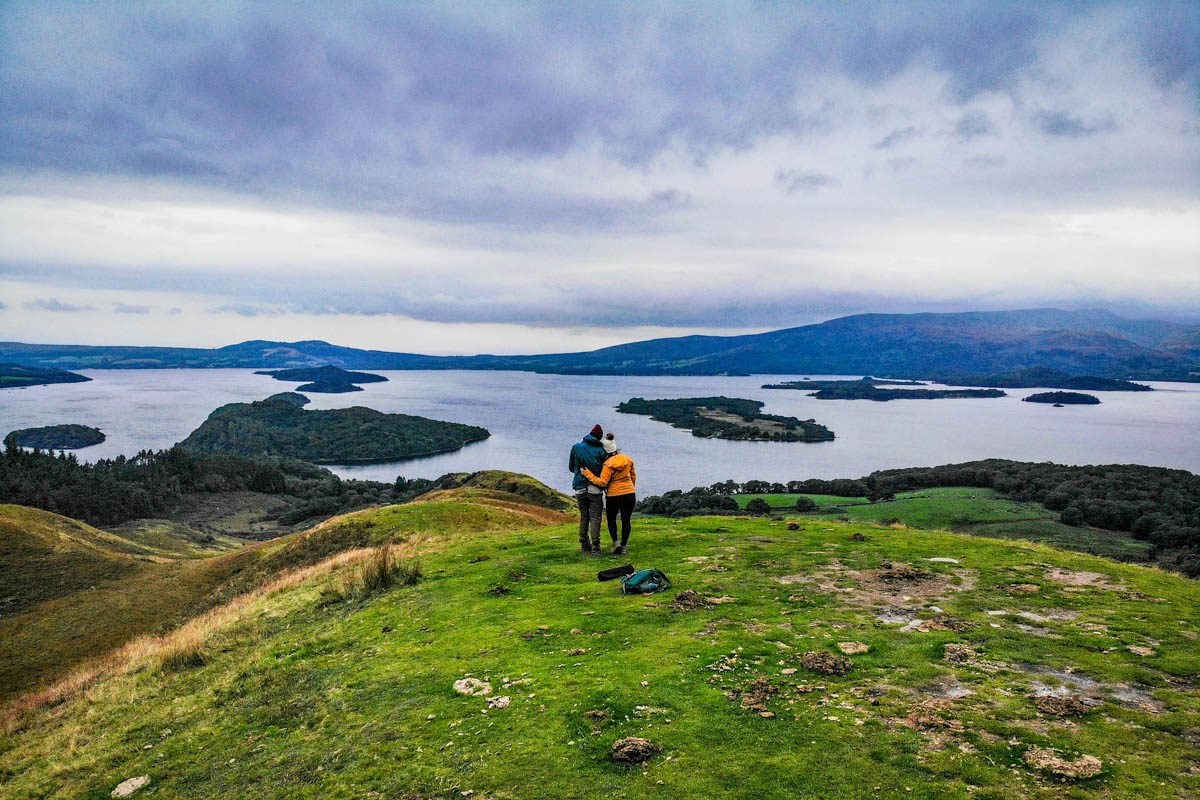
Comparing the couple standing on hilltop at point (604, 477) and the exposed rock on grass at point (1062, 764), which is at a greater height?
the couple standing on hilltop at point (604, 477)

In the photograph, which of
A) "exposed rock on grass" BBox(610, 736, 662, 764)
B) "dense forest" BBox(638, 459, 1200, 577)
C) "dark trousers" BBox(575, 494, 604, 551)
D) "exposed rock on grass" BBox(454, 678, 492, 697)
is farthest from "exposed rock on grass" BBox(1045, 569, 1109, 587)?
"dense forest" BBox(638, 459, 1200, 577)

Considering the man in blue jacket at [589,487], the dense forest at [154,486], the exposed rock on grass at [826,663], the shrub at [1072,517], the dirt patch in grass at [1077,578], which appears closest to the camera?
the exposed rock on grass at [826,663]

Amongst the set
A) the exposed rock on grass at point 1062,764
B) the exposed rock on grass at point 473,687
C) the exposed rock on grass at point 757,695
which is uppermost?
the exposed rock on grass at point 1062,764

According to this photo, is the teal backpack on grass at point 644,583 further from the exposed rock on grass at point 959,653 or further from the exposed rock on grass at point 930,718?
the exposed rock on grass at point 930,718

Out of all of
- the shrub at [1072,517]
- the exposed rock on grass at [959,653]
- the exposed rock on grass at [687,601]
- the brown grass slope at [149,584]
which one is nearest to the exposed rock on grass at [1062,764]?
the exposed rock on grass at [959,653]

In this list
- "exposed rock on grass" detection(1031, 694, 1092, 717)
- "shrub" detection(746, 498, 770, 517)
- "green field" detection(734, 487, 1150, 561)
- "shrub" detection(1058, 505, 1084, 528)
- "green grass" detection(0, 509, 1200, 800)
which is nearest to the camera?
"green grass" detection(0, 509, 1200, 800)

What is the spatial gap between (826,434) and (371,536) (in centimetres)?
18637

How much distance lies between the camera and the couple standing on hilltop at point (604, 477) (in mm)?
17156

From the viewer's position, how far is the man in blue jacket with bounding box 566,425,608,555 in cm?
1741

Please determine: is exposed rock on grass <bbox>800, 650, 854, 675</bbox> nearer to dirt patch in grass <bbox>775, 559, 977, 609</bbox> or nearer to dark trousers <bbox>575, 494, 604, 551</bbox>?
dirt patch in grass <bbox>775, 559, 977, 609</bbox>

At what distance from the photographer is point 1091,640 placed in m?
9.82

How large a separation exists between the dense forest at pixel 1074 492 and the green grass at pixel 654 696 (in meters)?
31.2

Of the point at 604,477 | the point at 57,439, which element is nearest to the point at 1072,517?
the point at 604,477

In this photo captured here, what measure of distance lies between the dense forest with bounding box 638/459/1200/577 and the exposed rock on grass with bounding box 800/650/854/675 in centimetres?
3449
